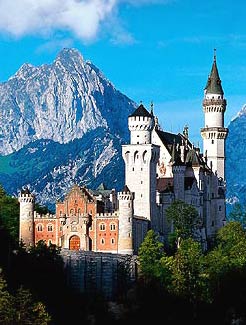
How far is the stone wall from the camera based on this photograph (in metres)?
116

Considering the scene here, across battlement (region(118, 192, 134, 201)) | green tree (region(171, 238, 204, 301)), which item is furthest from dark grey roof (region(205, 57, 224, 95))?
green tree (region(171, 238, 204, 301))

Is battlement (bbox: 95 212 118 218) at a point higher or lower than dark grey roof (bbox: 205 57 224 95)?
lower

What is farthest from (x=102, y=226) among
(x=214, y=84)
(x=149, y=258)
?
(x=214, y=84)

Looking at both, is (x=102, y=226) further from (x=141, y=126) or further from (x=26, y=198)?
(x=141, y=126)

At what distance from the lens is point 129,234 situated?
413 feet

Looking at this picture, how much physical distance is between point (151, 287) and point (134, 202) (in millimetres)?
18217

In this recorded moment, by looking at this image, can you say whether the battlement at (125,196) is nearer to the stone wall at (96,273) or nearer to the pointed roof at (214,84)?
the stone wall at (96,273)

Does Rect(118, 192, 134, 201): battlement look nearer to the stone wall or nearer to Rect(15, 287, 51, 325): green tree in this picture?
the stone wall

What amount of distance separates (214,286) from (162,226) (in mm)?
18178

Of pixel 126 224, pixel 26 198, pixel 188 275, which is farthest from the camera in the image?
pixel 26 198

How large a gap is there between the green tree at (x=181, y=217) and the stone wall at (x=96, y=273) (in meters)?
16.5

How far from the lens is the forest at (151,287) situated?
111 m

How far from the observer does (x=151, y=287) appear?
117188 mm

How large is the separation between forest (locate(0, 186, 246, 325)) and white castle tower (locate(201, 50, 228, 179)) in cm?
2983
